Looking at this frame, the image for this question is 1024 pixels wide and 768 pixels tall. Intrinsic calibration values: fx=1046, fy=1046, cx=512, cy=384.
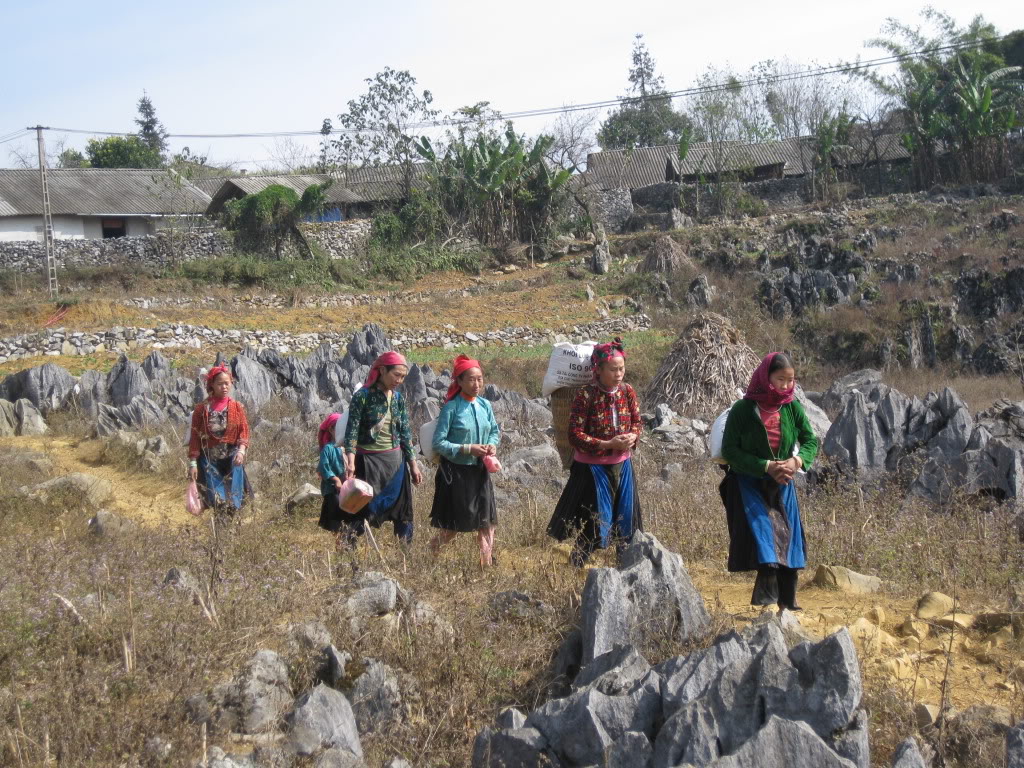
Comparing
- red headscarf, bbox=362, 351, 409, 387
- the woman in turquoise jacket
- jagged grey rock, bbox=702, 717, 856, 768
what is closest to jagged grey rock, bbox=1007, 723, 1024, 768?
jagged grey rock, bbox=702, 717, 856, 768

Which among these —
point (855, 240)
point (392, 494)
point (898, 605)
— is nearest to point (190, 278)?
point (855, 240)

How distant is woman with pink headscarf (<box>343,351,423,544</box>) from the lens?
5.96 m

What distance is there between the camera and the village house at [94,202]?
106 feet

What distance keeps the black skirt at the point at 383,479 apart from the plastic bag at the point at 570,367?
100 centimetres

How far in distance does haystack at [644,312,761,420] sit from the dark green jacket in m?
9.09

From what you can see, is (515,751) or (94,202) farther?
(94,202)

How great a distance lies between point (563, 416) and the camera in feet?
20.3

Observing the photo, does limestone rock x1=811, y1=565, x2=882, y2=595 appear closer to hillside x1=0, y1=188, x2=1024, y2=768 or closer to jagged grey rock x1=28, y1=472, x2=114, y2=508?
hillside x1=0, y1=188, x2=1024, y2=768

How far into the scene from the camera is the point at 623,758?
10.8 feet

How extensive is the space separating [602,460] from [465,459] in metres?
0.76

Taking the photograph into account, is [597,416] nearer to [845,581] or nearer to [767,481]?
[767,481]

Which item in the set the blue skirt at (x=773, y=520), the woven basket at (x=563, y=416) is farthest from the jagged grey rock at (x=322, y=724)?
the woven basket at (x=563, y=416)

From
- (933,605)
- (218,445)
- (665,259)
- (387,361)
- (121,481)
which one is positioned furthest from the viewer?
(665,259)

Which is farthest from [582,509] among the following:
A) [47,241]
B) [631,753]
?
[47,241]
